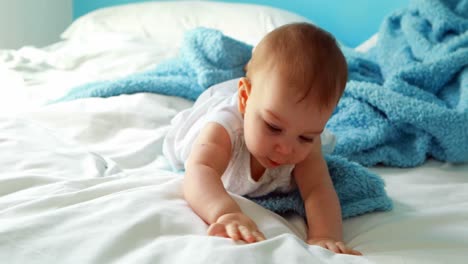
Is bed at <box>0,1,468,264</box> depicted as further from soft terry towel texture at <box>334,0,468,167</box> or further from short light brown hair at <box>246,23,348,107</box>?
short light brown hair at <box>246,23,348,107</box>

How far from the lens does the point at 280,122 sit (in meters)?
0.76

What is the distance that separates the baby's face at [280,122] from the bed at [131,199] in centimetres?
8

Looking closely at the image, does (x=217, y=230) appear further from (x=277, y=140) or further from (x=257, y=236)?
(x=277, y=140)

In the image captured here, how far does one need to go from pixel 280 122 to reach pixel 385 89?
0.46 m

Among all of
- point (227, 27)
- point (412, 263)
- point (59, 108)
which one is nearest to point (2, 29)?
point (227, 27)

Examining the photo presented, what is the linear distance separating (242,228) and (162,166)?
1.31ft

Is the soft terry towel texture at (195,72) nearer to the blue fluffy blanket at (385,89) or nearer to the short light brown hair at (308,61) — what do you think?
the blue fluffy blanket at (385,89)

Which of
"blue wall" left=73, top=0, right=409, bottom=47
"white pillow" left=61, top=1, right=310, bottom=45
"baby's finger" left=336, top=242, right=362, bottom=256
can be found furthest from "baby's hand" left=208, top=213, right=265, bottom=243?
"blue wall" left=73, top=0, right=409, bottom=47

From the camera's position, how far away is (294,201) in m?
0.85

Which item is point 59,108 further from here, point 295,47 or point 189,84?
point 295,47

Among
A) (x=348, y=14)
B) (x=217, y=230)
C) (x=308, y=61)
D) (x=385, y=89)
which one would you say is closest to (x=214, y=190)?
(x=217, y=230)

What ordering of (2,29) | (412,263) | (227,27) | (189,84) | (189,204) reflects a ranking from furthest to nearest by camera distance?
Result: (2,29) < (227,27) < (189,84) < (189,204) < (412,263)

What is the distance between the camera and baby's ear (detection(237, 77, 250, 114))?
0.83 meters

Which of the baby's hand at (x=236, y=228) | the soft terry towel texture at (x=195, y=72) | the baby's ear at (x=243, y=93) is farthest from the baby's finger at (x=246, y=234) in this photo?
the soft terry towel texture at (x=195, y=72)
